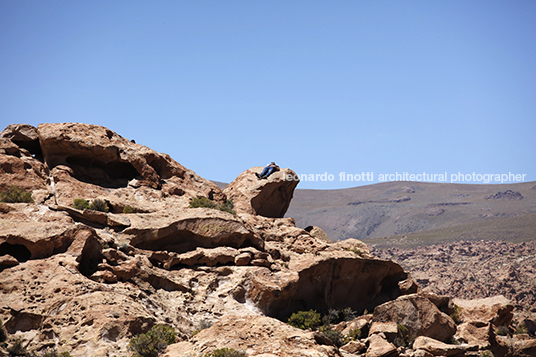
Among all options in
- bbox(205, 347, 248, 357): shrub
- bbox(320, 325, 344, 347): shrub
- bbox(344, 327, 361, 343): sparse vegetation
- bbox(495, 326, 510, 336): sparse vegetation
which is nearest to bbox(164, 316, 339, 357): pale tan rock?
bbox(205, 347, 248, 357): shrub

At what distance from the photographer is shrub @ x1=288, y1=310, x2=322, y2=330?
20455mm

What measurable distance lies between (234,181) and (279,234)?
21.0 ft

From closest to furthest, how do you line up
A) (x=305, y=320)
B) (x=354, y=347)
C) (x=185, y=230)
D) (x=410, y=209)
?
1. (x=354, y=347)
2. (x=305, y=320)
3. (x=185, y=230)
4. (x=410, y=209)

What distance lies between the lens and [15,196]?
2147 cm

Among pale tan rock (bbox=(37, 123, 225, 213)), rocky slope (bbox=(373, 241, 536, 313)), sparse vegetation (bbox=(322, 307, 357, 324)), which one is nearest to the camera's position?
sparse vegetation (bbox=(322, 307, 357, 324))

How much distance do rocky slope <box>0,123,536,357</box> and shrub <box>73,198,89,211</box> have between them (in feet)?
0.82

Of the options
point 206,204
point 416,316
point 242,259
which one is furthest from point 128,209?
point 416,316

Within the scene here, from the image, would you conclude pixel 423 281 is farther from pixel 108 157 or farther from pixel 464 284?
pixel 108 157

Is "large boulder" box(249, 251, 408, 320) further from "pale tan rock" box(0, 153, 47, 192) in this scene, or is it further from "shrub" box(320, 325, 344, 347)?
"pale tan rock" box(0, 153, 47, 192)

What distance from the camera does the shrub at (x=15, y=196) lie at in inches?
823

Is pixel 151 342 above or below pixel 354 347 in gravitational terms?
above

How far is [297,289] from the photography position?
71.2ft

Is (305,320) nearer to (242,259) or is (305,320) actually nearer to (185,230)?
(242,259)

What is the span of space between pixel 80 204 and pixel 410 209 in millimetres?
147812
